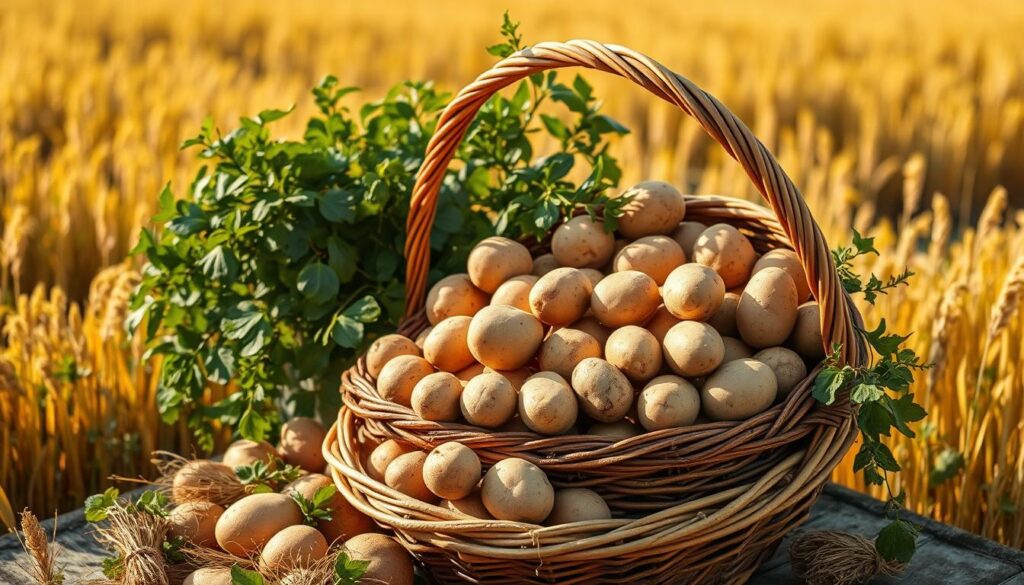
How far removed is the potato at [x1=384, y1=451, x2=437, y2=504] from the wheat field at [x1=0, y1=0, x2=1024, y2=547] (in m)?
1.02

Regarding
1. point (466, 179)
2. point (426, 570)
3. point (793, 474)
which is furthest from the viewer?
point (466, 179)

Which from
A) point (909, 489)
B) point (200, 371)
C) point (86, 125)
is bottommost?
point (909, 489)

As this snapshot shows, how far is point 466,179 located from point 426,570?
0.94 metres

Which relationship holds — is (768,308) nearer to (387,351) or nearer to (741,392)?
(741,392)

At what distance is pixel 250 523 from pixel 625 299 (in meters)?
0.75

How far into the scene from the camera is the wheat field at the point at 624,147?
2459mm

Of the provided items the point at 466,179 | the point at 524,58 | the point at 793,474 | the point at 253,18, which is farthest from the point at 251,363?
the point at 253,18

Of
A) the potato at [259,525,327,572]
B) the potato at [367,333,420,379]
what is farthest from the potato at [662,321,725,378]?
the potato at [259,525,327,572]

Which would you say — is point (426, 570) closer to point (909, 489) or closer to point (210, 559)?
point (210, 559)

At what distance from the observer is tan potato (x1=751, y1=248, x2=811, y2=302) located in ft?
6.32

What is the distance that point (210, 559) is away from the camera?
5.83 ft

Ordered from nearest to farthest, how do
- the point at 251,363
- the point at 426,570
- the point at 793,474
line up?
the point at 793,474 → the point at 426,570 → the point at 251,363

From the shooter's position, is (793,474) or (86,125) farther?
(86,125)

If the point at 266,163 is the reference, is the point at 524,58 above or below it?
above
